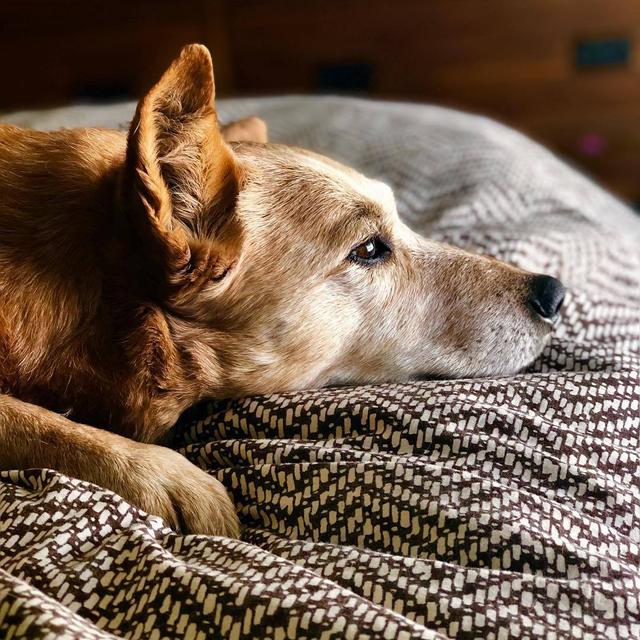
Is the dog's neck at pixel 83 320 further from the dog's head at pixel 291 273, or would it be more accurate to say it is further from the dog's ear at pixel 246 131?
the dog's ear at pixel 246 131

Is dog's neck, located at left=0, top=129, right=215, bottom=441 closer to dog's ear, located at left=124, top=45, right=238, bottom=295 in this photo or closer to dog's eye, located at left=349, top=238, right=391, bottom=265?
dog's ear, located at left=124, top=45, right=238, bottom=295

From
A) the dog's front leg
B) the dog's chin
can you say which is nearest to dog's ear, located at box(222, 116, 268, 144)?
the dog's chin

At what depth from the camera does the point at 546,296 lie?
146cm

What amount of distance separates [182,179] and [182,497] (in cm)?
49

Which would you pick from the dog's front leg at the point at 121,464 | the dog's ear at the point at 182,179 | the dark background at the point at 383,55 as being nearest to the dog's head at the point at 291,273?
the dog's ear at the point at 182,179

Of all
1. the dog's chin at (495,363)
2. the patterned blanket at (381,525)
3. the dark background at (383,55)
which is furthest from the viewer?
the dark background at (383,55)

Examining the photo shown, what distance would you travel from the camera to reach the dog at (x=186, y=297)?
1152mm

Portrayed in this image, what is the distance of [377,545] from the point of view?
3.19ft

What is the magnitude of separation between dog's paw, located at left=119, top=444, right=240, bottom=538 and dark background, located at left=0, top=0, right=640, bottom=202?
3469 mm

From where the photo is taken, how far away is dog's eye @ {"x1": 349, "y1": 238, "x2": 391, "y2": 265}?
4.74 feet

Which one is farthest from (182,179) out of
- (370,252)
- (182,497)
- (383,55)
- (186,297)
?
(383,55)

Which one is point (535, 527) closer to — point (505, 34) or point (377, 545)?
point (377, 545)

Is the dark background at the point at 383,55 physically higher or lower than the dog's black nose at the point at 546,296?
lower

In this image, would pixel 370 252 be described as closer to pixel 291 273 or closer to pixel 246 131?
pixel 291 273
